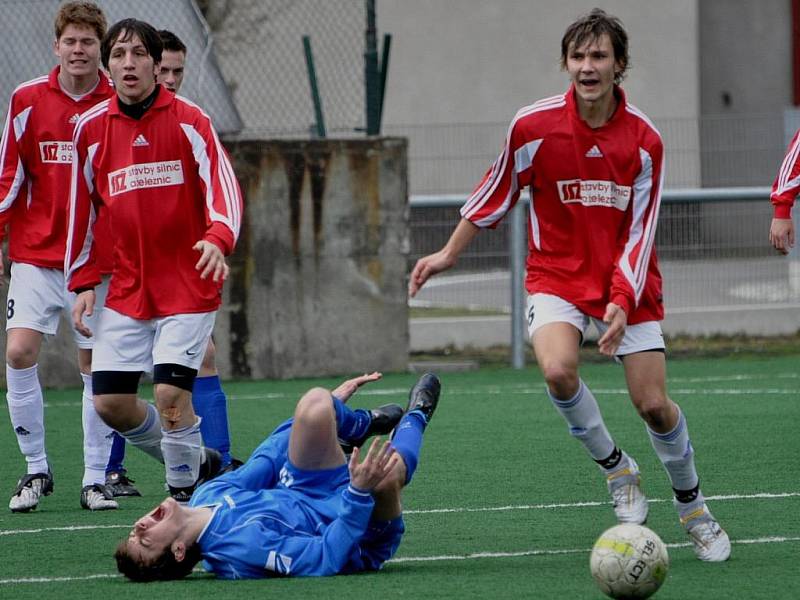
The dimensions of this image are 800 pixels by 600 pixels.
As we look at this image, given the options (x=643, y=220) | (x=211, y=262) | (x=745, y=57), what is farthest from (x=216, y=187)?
(x=745, y=57)

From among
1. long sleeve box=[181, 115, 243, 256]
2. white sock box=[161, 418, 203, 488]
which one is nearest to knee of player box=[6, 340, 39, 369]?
white sock box=[161, 418, 203, 488]

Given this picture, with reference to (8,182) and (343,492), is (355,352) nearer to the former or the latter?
(8,182)

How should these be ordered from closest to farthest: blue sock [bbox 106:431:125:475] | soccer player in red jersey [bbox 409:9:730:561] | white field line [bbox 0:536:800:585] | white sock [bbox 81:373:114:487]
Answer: white field line [bbox 0:536:800:585]
soccer player in red jersey [bbox 409:9:730:561]
white sock [bbox 81:373:114:487]
blue sock [bbox 106:431:125:475]

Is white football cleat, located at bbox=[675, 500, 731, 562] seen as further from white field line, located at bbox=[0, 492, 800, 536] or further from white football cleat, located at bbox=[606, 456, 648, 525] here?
white field line, located at bbox=[0, 492, 800, 536]

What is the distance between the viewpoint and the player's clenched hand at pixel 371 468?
5.12 metres

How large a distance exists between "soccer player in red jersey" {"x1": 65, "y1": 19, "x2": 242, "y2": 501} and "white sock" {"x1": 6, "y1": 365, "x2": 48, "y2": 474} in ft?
3.12

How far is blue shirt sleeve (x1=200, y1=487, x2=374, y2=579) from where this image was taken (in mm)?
5336

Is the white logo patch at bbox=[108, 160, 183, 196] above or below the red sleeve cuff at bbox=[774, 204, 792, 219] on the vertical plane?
above

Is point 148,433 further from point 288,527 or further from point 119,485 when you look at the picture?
point 288,527

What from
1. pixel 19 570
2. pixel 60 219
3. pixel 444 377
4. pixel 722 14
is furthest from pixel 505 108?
pixel 19 570

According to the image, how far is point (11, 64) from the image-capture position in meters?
12.4

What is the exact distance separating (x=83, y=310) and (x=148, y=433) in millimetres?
654

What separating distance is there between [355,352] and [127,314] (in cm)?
631

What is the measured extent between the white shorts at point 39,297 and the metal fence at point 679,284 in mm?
6634
